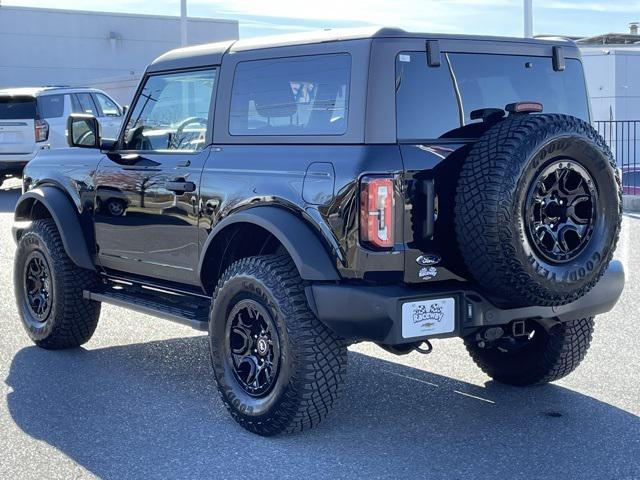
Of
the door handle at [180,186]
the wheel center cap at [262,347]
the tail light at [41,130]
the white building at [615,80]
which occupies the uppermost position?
the white building at [615,80]

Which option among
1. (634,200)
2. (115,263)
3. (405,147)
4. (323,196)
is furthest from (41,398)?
(634,200)

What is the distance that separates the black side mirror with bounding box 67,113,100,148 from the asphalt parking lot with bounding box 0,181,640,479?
1380mm

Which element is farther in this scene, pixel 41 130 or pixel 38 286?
pixel 41 130

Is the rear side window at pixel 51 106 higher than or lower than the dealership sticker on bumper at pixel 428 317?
higher

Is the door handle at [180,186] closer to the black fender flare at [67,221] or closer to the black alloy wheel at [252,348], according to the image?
the black alloy wheel at [252,348]

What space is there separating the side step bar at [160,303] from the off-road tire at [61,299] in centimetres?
14

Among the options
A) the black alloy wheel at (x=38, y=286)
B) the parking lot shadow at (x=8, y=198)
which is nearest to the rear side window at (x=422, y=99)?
the black alloy wheel at (x=38, y=286)

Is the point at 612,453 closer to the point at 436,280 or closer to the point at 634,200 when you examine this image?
the point at 436,280

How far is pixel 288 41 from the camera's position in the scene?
214 inches

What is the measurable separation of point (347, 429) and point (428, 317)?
0.90 m

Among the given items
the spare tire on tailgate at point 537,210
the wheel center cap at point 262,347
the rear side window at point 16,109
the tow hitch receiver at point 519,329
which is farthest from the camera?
the rear side window at point 16,109

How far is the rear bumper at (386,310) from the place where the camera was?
463cm

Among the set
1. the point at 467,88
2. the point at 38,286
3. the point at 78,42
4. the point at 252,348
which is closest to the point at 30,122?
the point at 38,286

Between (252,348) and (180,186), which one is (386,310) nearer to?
(252,348)
